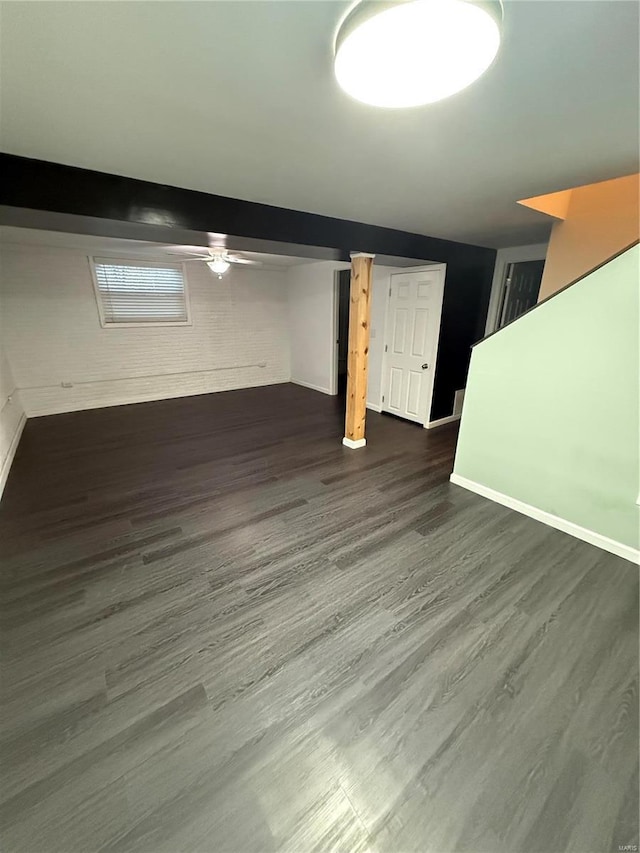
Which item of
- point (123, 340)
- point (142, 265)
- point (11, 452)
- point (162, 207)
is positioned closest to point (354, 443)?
point (162, 207)

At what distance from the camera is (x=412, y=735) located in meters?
1.39

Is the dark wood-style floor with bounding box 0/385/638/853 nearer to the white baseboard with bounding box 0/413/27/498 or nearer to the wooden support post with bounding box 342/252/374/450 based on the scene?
the white baseboard with bounding box 0/413/27/498

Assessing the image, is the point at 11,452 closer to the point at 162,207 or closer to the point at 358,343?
the point at 162,207

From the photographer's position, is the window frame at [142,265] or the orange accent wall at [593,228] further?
the window frame at [142,265]

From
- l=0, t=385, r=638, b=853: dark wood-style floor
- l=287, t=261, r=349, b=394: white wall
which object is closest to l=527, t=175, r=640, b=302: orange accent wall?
l=0, t=385, r=638, b=853: dark wood-style floor

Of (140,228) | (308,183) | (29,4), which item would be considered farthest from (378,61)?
(140,228)

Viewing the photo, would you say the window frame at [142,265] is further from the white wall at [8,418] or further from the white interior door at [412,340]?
the white interior door at [412,340]

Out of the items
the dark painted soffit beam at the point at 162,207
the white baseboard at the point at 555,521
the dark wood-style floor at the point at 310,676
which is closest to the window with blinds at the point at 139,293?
the dark wood-style floor at the point at 310,676

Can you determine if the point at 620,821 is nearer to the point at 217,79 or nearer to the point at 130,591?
the point at 130,591

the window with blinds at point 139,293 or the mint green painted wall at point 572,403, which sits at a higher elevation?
the window with blinds at point 139,293

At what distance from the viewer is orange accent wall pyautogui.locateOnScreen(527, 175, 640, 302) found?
2.77m

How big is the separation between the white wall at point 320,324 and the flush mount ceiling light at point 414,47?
4.06 meters

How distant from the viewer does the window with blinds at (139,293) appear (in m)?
5.27

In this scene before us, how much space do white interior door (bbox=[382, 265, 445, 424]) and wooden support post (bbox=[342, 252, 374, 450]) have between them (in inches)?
46.1
